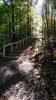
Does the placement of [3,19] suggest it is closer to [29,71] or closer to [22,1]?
[22,1]

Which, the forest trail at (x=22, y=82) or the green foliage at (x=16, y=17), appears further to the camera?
the green foliage at (x=16, y=17)

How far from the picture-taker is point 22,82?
10.5 meters

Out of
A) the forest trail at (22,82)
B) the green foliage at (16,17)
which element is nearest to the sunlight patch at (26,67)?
the forest trail at (22,82)

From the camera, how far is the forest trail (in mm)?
9500

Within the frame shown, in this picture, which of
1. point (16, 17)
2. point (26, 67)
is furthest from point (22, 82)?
point (16, 17)

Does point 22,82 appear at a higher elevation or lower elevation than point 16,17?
lower

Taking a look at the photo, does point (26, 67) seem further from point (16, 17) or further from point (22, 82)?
point (16, 17)

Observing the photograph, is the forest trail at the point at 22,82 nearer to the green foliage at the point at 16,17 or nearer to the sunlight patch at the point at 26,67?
A: the sunlight patch at the point at 26,67

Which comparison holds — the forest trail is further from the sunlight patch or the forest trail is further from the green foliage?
the green foliage

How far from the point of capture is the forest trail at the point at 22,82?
31.2ft

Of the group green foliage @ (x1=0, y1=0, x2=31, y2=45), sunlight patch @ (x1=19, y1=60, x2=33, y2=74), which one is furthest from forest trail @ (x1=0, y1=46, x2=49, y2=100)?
green foliage @ (x1=0, y1=0, x2=31, y2=45)

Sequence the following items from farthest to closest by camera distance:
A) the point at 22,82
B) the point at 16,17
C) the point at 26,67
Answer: the point at 16,17 < the point at 26,67 < the point at 22,82

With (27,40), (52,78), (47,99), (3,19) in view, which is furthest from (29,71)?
(27,40)

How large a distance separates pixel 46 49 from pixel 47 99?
581cm
